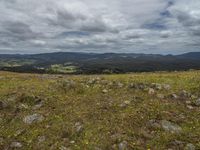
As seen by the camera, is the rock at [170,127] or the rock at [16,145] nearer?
the rock at [16,145]

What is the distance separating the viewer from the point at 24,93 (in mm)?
25453

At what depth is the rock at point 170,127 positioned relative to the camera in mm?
18125

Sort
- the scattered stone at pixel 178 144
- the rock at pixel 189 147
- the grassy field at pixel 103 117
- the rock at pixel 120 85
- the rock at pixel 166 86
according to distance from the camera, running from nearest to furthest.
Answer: the rock at pixel 189 147, the scattered stone at pixel 178 144, the grassy field at pixel 103 117, the rock at pixel 166 86, the rock at pixel 120 85

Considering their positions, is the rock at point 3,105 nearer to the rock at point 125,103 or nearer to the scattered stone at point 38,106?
the scattered stone at point 38,106

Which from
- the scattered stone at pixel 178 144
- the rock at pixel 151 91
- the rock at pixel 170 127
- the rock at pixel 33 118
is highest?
the rock at pixel 151 91

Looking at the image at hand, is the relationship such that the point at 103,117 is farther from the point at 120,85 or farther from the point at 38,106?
the point at 120,85

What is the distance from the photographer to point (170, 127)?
60.6ft

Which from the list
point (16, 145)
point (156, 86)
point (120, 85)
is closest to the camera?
point (16, 145)

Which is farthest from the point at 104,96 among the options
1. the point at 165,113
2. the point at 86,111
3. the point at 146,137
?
the point at 146,137

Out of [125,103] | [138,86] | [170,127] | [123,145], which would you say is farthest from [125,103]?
[123,145]

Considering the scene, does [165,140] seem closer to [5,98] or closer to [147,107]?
[147,107]

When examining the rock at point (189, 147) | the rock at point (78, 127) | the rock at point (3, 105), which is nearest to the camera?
the rock at point (189, 147)

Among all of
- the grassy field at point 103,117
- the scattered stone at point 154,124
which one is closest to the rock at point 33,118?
the grassy field at point 103,117

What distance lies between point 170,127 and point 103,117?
15.3 ft
